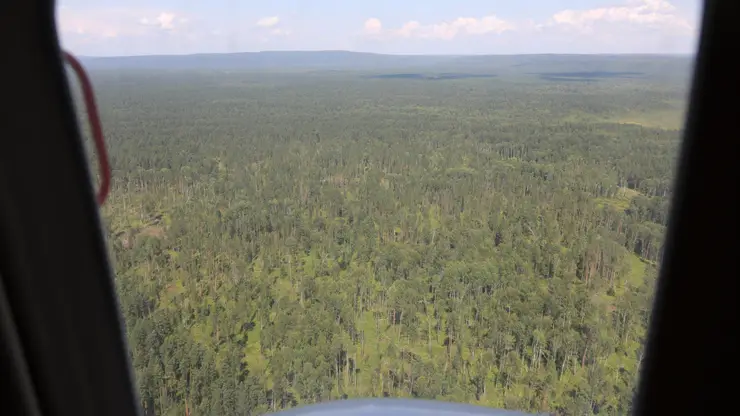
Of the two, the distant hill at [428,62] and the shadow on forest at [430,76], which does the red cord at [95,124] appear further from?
the shadow on forest at [430,76]

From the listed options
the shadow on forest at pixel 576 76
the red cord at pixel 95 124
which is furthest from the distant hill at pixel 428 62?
the red cord at pixel 95 124

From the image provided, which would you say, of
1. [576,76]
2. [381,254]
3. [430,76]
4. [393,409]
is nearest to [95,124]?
[393,409]

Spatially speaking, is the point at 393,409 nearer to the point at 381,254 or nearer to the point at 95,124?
the point at 95,124

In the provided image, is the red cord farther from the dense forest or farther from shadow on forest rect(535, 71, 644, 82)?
shadow on forest rect(535, 71, 644, 82)

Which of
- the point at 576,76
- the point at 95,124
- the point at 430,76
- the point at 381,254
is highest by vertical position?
the point at 95,124

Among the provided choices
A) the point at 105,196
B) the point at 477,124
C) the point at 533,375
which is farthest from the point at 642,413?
the point at 477,124
